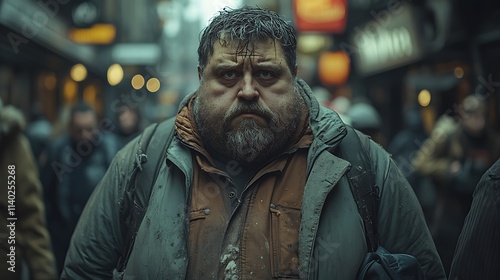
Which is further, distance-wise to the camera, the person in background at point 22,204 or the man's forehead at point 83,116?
the man's forehead at point 83,116

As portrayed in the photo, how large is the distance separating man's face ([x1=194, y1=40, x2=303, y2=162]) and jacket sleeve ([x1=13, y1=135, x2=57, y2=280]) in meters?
2.36

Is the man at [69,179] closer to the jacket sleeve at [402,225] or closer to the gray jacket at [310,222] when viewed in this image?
the gray jacket at [310,222]

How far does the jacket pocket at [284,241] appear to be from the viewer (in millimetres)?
2916

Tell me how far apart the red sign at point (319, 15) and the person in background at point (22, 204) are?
32.3 ft

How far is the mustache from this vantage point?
3074mm

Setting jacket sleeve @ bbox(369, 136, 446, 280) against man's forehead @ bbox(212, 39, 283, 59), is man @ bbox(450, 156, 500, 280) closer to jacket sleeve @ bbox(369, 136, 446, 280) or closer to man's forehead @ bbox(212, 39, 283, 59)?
jacket sleeve @ bbox(369, 136, 446, 280)

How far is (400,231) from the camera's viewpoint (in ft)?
10.2

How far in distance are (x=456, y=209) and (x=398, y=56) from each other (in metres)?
7.44

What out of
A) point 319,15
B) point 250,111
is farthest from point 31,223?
point 319,15

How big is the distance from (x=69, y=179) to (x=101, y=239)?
386 centimetres

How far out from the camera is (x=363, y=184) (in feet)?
10.1

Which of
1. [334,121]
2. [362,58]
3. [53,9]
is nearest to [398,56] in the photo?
[362,58]

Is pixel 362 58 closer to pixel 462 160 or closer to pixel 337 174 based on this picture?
pixel 462 160

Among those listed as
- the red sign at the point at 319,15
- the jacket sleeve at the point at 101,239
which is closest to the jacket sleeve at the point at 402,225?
the jacket sleeve at the point at 101,239
